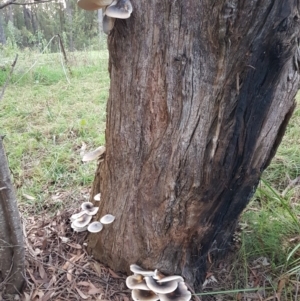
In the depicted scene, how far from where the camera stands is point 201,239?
153cm

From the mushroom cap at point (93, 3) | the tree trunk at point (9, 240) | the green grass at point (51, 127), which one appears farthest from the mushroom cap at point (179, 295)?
the mushroom cap at point (93, 3)

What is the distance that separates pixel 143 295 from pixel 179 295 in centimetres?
18

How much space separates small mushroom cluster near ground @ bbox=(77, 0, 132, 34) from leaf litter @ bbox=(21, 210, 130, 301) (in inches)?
50.4

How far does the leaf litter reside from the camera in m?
1.57

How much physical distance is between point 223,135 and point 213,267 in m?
0.96

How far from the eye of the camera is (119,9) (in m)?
1.03

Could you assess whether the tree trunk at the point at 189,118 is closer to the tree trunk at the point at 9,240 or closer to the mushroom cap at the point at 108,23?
the mushroom cap at the point at 108,23

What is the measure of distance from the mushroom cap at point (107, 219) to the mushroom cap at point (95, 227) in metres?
0.06

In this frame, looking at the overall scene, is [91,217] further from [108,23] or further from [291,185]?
[291,185]

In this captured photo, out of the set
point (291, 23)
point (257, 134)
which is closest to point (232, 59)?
point (291, 23)

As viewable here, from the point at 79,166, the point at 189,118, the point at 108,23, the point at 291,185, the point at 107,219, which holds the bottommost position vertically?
the point at 79,166

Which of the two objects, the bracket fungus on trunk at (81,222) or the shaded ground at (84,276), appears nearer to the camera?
the shaded ground at (84,276)

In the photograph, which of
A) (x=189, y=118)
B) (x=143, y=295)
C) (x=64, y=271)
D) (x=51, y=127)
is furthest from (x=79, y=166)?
(x=189, y=118)

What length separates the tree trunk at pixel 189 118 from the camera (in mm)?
1038
